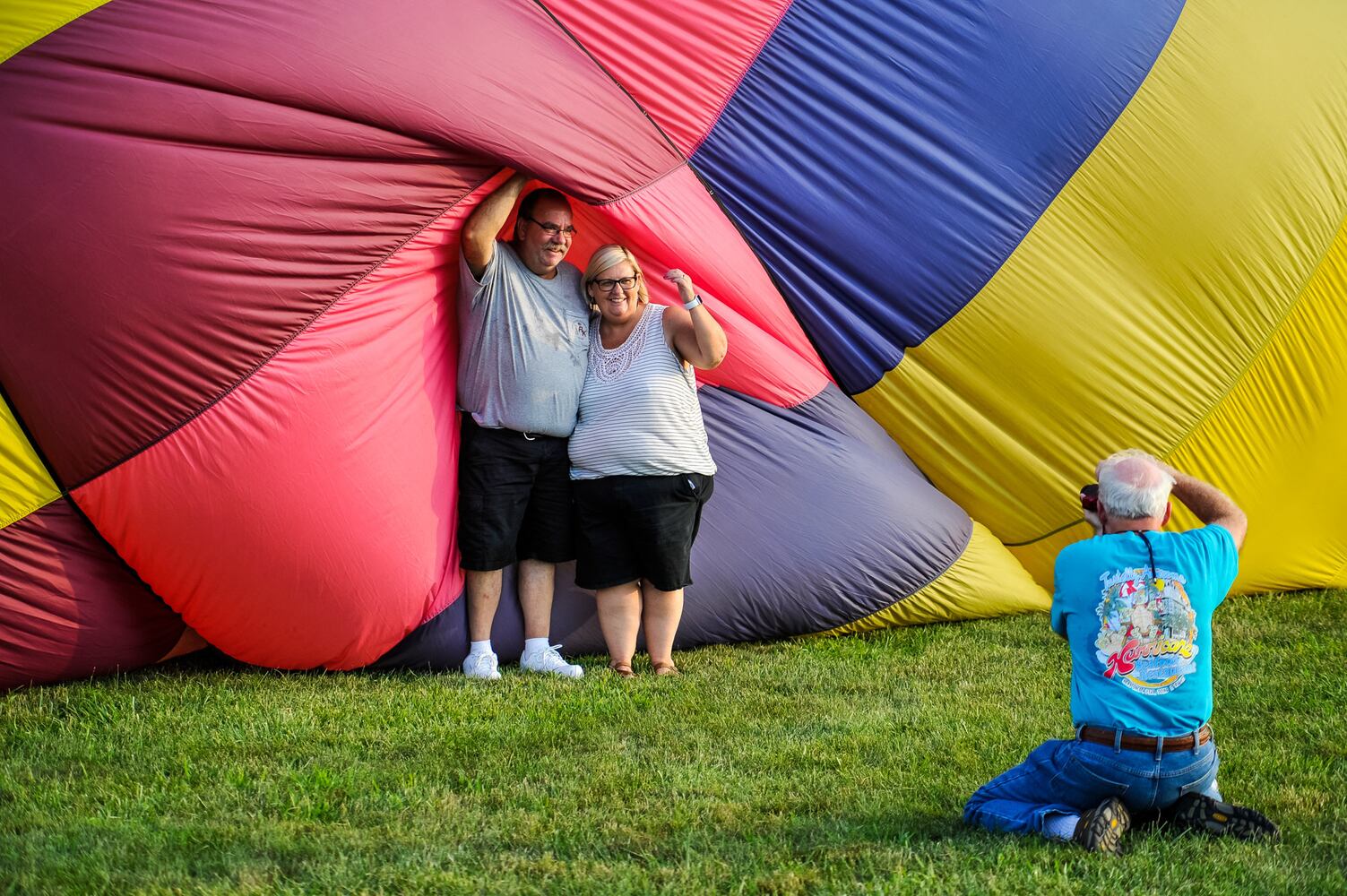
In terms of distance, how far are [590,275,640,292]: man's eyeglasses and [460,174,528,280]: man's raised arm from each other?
400mm

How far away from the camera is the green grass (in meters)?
3.26

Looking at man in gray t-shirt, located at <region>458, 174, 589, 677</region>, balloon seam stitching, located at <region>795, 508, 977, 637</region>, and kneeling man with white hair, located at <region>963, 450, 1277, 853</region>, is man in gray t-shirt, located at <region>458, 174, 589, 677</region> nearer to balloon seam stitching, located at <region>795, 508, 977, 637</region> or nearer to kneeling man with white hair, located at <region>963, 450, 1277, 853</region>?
balloon seam stitching, located at <region>795, 508, 977, 637</region>

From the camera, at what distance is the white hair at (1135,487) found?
3.50 metres

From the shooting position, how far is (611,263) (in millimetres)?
5262

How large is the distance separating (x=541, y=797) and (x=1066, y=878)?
1346mm

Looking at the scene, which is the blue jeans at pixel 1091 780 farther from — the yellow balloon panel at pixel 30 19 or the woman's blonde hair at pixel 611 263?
the yellow balloon panel at pixel 30 19

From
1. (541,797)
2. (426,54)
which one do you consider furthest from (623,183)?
(541,797)

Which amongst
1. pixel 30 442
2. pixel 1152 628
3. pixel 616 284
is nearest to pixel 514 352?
pixel 616 284

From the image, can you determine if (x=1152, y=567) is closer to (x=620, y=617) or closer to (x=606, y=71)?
(x=620, y=617)

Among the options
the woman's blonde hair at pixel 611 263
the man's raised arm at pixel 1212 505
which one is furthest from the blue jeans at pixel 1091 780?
the woman's blonde hair at pixel 611 263

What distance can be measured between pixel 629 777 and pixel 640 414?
5.28 ft

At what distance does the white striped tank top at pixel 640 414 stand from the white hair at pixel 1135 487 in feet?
6.49

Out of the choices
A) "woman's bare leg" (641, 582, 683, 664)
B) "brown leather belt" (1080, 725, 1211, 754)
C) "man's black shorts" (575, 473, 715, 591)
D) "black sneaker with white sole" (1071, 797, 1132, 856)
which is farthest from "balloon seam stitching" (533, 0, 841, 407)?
"black sneaker with white sole" (1071, 797, 1132, 856)

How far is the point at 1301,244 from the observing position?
628 cm
